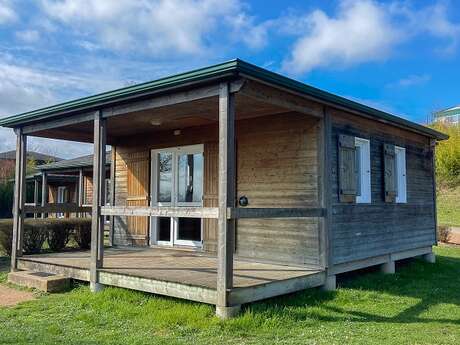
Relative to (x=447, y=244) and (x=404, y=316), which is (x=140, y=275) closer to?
(x=404, y=316)

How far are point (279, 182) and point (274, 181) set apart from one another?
9 centimetres

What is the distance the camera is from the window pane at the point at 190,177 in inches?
332

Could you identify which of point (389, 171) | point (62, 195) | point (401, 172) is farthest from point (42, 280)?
point (62, 195)

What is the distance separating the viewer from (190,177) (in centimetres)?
859

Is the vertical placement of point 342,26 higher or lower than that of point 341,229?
higher

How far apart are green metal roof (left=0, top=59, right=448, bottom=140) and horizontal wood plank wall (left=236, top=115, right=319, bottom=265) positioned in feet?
2.87

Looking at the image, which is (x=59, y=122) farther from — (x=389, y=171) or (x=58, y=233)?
(x=389, y=171)

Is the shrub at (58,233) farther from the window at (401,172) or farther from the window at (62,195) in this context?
the window at (62,195)

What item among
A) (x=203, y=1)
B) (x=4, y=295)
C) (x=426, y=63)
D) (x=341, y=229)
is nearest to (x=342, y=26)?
(x=203, y=1)

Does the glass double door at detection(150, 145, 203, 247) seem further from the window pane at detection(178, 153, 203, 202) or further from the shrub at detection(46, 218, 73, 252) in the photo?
the shrub at detection(46, 218, 73, 252)

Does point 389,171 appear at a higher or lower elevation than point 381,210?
higher

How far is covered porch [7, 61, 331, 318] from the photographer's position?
5.06 meters

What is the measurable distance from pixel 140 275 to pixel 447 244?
11478 millimetres

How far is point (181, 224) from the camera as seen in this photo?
873 centimetres
